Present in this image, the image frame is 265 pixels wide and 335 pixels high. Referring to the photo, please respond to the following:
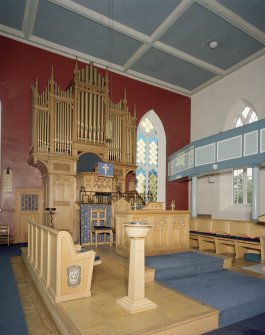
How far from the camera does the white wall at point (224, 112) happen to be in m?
9.32

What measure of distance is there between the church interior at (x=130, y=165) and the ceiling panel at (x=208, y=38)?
0.05m

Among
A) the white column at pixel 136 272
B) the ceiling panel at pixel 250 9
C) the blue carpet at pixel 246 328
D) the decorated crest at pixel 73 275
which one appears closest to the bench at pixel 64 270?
the decorated crest at pixel 73 275

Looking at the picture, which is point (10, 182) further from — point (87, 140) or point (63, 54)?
point (63, 54)

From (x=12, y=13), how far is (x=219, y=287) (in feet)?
27.8

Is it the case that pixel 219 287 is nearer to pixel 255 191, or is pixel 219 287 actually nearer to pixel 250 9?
pixel 255 191

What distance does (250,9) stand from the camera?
752 centimetres

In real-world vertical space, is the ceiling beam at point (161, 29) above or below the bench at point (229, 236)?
above

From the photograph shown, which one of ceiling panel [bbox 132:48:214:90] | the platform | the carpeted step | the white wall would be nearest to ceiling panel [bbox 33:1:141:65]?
ceiling panel [bbox 132:48:214:90]

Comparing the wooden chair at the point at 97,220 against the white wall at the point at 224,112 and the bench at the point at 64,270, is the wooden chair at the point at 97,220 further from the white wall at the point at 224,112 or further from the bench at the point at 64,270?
the white wall at the point at 224,112

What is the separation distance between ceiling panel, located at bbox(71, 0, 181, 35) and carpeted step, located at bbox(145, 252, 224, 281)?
6.47 metres

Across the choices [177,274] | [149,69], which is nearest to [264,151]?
[177,274]

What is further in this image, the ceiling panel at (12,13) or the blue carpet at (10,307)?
the ceiling panel at (12,13)

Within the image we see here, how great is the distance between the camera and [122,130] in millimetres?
9578

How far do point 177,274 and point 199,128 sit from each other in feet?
28.4
